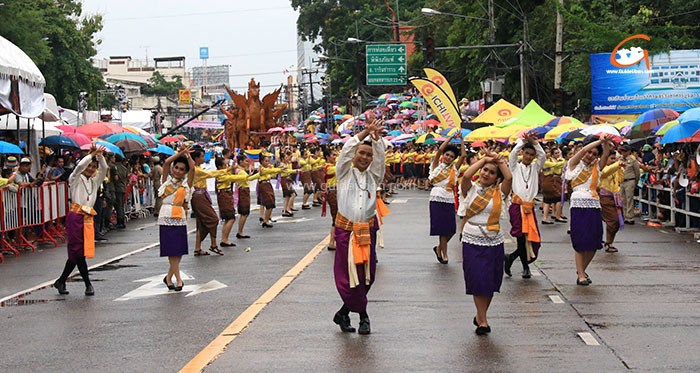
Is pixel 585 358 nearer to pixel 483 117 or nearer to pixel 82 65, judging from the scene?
pixel 483 117

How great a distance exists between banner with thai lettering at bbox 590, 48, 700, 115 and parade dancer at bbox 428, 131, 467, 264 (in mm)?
21767

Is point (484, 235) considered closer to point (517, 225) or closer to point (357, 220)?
point (357, 220)

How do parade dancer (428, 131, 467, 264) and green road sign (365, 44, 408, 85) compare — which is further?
green road sign (365, 44, 408, 85)

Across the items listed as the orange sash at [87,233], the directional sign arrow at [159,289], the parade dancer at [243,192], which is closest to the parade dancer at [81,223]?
the orange sash at [87,233]

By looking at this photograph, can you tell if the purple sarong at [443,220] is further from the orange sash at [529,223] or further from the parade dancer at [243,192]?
the parade dancer at [243,192]

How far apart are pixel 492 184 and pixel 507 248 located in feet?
23.0

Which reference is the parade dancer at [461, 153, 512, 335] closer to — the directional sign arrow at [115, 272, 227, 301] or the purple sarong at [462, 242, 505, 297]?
the purple sarong at [462, 242, 505, 297]

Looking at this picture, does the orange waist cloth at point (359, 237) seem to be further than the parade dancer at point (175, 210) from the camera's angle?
No

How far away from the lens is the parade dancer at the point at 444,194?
1410cm

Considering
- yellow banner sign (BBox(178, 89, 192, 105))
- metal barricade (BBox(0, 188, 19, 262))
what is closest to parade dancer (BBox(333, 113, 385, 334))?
metal barricade (BBox(0, 188, 19, 262))

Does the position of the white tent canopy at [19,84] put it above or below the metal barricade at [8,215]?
above

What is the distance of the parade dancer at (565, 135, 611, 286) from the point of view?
465 inches

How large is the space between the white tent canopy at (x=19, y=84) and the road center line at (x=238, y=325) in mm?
7277

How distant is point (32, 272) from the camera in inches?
589
